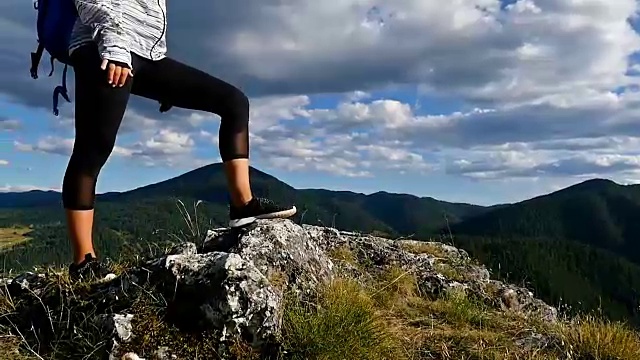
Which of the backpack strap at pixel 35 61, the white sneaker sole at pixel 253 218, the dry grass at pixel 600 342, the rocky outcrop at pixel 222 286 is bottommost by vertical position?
the dry grass at pixel 600 342

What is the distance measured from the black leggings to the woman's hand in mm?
78

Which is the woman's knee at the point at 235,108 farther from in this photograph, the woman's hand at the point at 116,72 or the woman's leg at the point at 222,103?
the woman's hand at the point at 116,72

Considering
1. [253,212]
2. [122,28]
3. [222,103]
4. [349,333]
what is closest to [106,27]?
[122,28]

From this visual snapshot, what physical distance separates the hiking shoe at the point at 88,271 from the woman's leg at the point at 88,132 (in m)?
0.18

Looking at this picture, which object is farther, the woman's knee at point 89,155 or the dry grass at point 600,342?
the dry grass at point 600,342

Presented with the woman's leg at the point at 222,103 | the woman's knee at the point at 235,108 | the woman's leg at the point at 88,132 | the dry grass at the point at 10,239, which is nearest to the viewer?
the woman's leg at the point at 88,132

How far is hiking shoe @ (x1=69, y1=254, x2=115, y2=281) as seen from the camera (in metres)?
4.46

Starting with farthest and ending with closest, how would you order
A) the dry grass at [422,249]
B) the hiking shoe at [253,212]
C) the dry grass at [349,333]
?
the dry grass at [422,249] → the hiking shoe at [253,212] → the dry grass at [349,333]

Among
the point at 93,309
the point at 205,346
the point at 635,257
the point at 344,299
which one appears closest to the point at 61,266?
the point at 93,309

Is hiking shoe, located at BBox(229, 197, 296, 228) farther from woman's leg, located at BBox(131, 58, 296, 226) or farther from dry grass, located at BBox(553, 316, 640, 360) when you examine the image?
dry grass, located at BBox(553, 316, 640, 360)

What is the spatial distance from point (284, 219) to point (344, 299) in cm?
145

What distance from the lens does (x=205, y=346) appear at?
3.69 metres

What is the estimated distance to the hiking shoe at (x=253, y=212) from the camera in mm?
5156

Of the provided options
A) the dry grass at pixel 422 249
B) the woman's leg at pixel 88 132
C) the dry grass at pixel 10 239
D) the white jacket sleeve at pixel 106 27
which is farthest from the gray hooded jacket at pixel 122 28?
the dry grass at pixel 422 249
